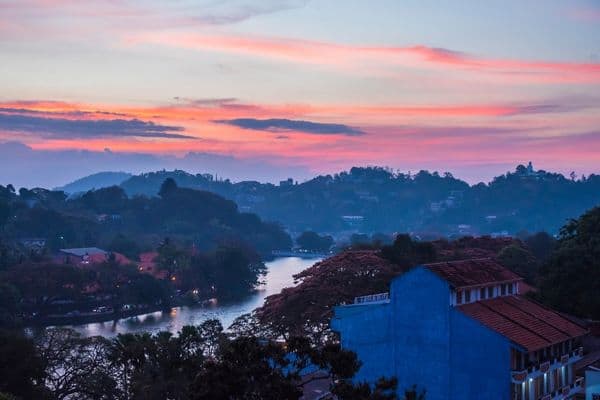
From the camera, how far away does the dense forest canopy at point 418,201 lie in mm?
168125

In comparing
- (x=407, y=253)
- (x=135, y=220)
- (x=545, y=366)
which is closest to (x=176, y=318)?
(x=407, y=253)

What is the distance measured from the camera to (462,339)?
16.9 m

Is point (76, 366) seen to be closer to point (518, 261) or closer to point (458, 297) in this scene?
point (458, 297)

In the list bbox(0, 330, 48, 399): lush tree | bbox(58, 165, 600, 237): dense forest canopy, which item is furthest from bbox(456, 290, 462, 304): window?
bbox(58, 165, 600, 237): dense forest canopy

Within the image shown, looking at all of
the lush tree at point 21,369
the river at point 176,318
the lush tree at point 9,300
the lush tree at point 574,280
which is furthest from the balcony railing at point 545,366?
the lush tree at point 9,300

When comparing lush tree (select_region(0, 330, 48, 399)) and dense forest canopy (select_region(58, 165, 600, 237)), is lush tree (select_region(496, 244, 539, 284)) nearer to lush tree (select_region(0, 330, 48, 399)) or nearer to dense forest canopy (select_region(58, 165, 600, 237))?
lush tree (select_region(0, 330, 48, 399))

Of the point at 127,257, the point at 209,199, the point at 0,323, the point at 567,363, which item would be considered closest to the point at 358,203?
the point at 209,199

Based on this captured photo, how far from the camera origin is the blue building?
16.6m

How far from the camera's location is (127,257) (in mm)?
72750

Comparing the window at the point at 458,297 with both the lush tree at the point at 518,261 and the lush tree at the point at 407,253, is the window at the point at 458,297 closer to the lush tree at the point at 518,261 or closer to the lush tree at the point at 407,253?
the lush tree at the point at 407,253

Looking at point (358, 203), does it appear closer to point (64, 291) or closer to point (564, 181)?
point (564, 181)

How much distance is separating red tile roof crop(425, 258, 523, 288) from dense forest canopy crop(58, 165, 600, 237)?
136 m

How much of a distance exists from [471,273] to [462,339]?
6.83 feet

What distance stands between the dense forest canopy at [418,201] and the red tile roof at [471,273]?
446ft
